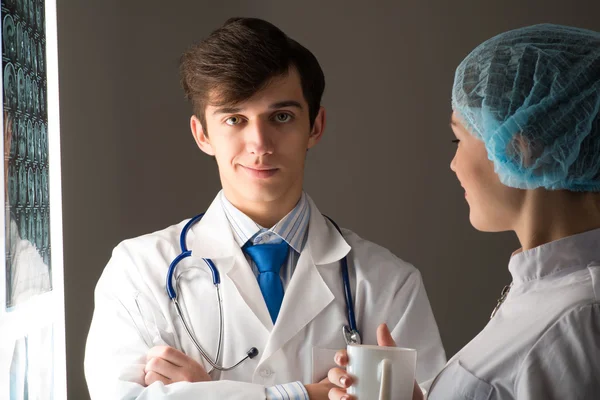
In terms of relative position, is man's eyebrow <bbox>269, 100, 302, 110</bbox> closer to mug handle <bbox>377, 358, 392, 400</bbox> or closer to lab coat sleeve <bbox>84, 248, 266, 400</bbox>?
lab coat sleeve <bbox>84, 248, 266, 400</bbox>

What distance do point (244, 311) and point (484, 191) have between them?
2.43 ft

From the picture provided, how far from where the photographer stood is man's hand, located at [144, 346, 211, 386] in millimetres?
1564

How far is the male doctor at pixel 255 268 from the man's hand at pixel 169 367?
0.6 inches

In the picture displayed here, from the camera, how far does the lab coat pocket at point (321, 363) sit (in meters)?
1.69

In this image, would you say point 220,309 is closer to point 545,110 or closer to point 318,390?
point 318,390

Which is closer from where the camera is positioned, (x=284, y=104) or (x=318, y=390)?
(x=318, y=390)

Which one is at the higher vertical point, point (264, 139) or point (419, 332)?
point (264, 139)

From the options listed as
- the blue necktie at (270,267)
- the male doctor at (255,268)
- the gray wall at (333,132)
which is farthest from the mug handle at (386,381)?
the gray wall at (333,132)

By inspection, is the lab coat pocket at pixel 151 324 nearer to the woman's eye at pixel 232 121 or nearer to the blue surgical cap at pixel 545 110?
the woman's eye at pixel 232 121

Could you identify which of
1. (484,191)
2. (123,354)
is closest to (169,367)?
(123,354)

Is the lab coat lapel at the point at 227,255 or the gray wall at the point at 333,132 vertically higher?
the gray wall at the point at 333,132

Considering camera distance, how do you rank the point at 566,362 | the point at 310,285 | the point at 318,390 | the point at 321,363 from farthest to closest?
the point at 310,285
the point at 321,363
the point at 318,390
the point at 566,362

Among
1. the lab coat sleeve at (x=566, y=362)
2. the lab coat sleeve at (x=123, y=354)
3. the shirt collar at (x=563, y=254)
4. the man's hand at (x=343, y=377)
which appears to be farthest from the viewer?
the lab coat sleeve at (x=123, y=354)

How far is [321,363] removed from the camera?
1.70m
